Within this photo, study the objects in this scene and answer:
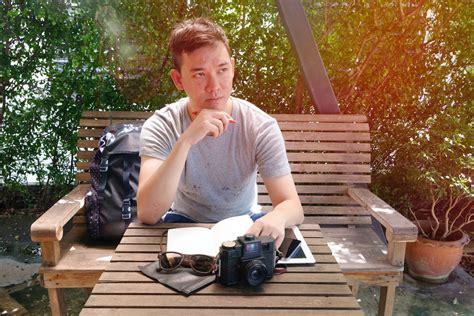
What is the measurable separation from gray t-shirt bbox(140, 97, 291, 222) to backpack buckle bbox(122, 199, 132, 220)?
58cm

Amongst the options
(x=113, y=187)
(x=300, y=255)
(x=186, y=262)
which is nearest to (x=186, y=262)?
(x=186, y=262)

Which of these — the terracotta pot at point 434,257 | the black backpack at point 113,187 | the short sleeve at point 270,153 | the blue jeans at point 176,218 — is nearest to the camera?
the short sleeve at point 270,153

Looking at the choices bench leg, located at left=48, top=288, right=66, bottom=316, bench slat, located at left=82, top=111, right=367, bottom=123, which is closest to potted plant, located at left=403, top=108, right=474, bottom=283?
bench slat, located at left=82, top=111, right=367, bottom=123

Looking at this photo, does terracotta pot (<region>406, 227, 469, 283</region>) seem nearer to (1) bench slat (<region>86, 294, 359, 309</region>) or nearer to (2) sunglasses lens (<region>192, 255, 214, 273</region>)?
(1) bench slat (<region>86, 294, 359, 309</region>)

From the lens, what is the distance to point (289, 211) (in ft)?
6.64

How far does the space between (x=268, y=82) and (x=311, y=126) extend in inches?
27.9

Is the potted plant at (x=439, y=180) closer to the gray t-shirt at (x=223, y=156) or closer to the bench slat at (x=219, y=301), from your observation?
the gray t-shirt at (x=223, y=156)

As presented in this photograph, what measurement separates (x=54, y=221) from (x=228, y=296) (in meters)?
1.34

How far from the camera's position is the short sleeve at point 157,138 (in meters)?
2.21

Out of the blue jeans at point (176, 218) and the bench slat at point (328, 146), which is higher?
the bench slat at point (328, 146)

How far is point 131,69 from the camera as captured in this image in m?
3.75

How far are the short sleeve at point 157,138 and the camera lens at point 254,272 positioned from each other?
3.11 ft

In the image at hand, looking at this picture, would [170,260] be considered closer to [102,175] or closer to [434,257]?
[102,175]

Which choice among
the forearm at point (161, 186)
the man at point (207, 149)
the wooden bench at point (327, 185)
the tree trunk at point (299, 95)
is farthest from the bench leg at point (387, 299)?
the tree trunk at point (299, 95)
